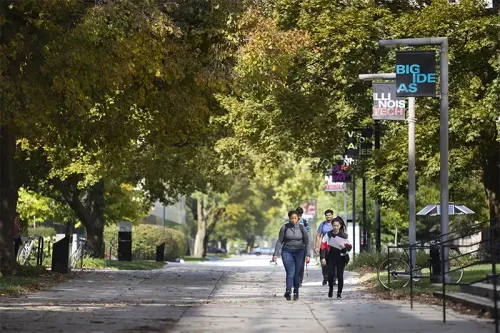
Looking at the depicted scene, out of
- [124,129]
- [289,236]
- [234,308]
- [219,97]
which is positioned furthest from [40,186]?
[234,308]

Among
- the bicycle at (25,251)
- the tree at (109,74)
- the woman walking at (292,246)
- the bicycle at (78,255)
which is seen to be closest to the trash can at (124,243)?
the bicycle at (78,255)

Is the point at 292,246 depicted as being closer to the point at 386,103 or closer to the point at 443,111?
the point at 443,111

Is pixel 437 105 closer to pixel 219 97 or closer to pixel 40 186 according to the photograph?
pixel 219 97

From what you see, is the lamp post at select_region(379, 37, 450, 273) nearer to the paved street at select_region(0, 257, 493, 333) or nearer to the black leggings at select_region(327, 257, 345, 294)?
the black leggings at select_region(327, 257, 345, 294)

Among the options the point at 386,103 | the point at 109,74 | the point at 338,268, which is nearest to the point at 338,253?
the point at 338,268

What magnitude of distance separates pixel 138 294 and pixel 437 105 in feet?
43.1

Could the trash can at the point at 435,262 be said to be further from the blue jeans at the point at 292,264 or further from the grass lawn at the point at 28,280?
the grass lawn at the point at 28,280

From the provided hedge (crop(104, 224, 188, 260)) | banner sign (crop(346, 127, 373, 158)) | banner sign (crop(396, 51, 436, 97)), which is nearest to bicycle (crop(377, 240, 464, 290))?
banner sign (crop(396, 51, 436, 97))

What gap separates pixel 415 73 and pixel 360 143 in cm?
1459

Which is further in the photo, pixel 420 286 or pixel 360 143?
pixel 360 143

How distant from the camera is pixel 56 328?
47.7 ft

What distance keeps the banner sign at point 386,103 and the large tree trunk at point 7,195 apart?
8.97 m

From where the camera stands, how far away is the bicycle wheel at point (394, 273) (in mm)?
24328

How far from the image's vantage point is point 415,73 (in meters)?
22.3
